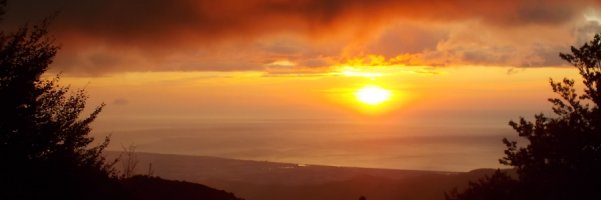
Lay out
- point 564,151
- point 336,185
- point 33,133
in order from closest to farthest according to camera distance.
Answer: point 33,133, point 564,151, point 336,185

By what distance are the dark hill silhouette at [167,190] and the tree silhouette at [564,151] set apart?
1424 centimetres

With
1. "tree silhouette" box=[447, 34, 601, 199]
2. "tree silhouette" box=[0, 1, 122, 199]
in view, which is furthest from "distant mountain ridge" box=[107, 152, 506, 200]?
"tree silhouette" box=[0, 1, 122, 199]

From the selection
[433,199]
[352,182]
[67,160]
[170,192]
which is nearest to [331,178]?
[352,182]

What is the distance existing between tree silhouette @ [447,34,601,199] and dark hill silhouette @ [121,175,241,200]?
14.2 meters

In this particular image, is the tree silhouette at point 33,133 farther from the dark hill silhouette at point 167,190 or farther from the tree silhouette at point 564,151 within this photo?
the tree silhouette at point 564,151

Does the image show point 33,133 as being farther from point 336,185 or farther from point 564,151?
point 336,185

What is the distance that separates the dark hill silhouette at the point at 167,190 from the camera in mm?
28250

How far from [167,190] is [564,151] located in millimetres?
20818

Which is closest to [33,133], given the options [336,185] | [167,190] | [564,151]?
[167,190]

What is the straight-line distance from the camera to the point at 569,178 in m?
23.1

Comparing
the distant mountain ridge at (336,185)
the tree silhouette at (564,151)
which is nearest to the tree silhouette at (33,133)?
the tree silhouette at (564,151)

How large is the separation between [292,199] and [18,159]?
121 meters

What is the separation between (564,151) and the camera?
24766 millimetres

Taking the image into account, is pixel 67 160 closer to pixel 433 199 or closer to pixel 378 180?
pixel 433 199
